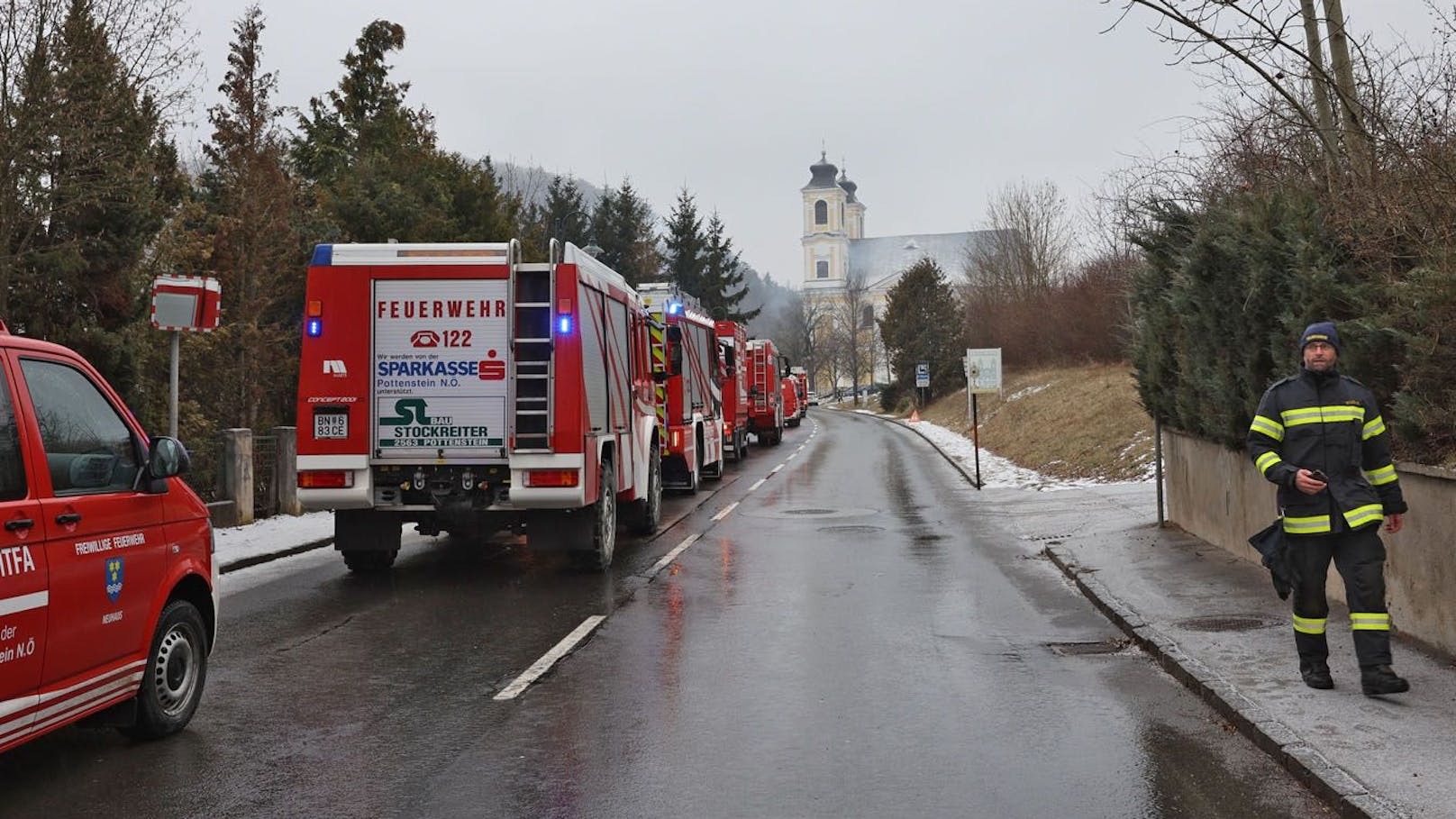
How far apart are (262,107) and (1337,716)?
95.5 feet

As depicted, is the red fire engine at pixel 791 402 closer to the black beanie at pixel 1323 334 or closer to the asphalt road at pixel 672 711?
the asphalt road at pixel 672 711

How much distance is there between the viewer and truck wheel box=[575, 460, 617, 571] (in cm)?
1139

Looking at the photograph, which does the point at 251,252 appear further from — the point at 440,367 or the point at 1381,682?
the point at 1381,682

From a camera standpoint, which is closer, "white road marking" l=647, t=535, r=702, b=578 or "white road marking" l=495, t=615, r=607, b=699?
"white road marking" l=495, t=615, r=607, b=699

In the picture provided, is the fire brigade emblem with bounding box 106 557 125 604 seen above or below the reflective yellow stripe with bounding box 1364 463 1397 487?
below

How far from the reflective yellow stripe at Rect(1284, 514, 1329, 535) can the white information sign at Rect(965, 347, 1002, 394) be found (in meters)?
18.1

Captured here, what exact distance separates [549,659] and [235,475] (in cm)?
939

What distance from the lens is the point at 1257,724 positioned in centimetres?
591

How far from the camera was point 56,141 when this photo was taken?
14477mm

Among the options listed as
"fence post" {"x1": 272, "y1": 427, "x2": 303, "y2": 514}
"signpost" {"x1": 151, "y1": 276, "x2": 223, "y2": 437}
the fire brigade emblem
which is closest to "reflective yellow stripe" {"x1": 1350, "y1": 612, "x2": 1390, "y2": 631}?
the fire brigade emblem

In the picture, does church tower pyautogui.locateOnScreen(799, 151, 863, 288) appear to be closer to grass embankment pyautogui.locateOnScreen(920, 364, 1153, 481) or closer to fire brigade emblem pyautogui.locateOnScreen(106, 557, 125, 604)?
grass embankment pyautogui.locateOnScreen(920, 364, 1153, 481)

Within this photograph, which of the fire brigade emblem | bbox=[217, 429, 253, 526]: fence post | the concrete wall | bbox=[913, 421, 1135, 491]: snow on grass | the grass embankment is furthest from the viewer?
the grass embankment

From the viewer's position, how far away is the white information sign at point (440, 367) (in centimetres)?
1083

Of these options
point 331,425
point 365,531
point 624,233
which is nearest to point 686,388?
point 365,531
